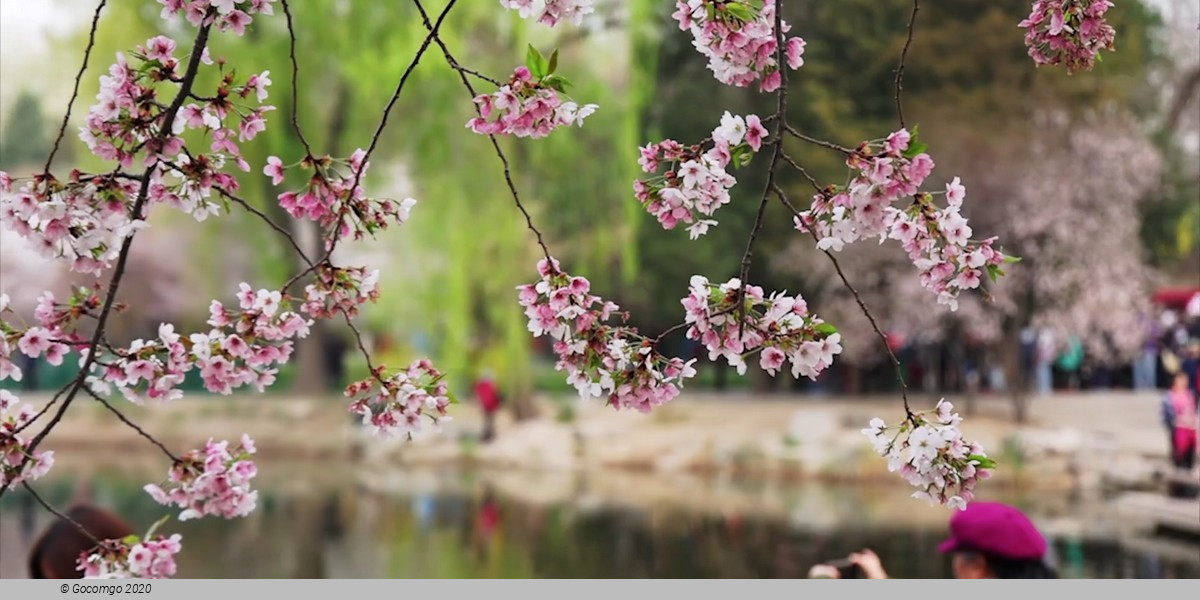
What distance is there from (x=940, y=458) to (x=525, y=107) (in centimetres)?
45

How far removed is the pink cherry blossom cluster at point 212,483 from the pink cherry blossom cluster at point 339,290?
159 mm

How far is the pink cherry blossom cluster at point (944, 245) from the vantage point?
997 mm

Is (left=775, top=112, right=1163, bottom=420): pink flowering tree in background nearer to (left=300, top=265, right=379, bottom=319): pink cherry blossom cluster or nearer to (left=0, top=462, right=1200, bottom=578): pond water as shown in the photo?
(left=0, top=462, right=1200, bottom=578): pond water

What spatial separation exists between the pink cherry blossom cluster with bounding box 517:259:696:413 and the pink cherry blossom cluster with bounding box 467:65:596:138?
0.13 meters

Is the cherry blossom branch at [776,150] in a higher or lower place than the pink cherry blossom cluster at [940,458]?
higher

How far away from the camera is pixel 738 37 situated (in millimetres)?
992

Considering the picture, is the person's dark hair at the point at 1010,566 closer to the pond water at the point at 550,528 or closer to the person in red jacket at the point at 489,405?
the pond water at the point at 550,528

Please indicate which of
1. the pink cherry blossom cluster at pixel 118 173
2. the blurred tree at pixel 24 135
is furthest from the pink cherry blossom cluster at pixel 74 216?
the blurred tree at pixel 24 135

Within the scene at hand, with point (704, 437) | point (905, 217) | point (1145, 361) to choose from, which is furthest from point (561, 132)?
point (905, 217)

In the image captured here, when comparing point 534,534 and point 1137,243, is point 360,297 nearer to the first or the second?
point 534,534

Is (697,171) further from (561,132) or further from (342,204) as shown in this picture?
(561,132)

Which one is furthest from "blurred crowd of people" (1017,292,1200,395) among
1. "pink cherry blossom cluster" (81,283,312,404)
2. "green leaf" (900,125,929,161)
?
"pink cherry blossom cluster" (81,283,312,404)

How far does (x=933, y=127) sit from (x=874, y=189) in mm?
3107

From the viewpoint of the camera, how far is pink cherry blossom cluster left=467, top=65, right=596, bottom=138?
3.42 feet
